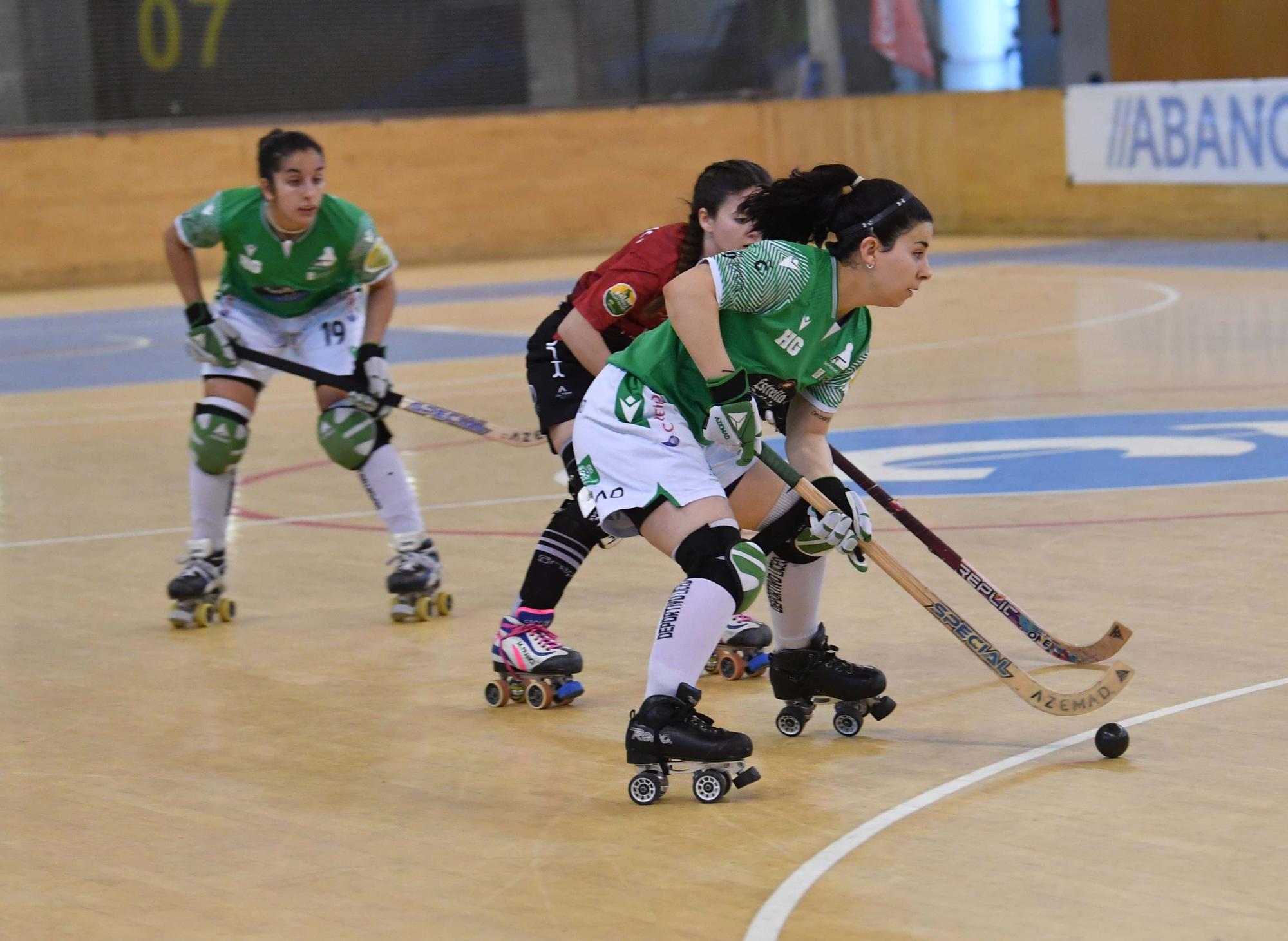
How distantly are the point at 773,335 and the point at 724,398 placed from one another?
0.61 feet

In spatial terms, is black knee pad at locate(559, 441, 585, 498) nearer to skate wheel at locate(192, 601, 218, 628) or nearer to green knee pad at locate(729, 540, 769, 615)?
green knee pad at locate(729, 540, 769, 615)

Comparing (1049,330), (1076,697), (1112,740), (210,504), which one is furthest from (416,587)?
(1049,330)

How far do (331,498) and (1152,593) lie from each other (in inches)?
152

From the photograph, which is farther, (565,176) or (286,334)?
(565,176)

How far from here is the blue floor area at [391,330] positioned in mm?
13242

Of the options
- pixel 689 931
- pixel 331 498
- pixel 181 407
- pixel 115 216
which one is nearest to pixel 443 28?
pixel 115 216

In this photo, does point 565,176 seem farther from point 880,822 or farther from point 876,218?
point 880,822

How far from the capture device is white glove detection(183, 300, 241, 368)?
6.34 metres

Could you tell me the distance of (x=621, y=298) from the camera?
502 cm

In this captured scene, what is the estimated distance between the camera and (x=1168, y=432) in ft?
28.7

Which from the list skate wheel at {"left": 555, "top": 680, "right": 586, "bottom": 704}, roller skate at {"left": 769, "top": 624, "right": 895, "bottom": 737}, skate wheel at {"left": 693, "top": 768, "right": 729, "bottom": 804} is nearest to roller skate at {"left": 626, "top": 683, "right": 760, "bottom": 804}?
skate wheel at {"left": 693, "top": 768, "right": 729, "bottom": 804}

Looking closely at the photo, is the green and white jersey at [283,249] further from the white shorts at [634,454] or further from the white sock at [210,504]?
the white shorts at [634,454]

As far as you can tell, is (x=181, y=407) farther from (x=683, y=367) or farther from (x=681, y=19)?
(x=681, y=19)

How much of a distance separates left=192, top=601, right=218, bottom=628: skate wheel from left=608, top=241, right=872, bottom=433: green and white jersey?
2.36 m
